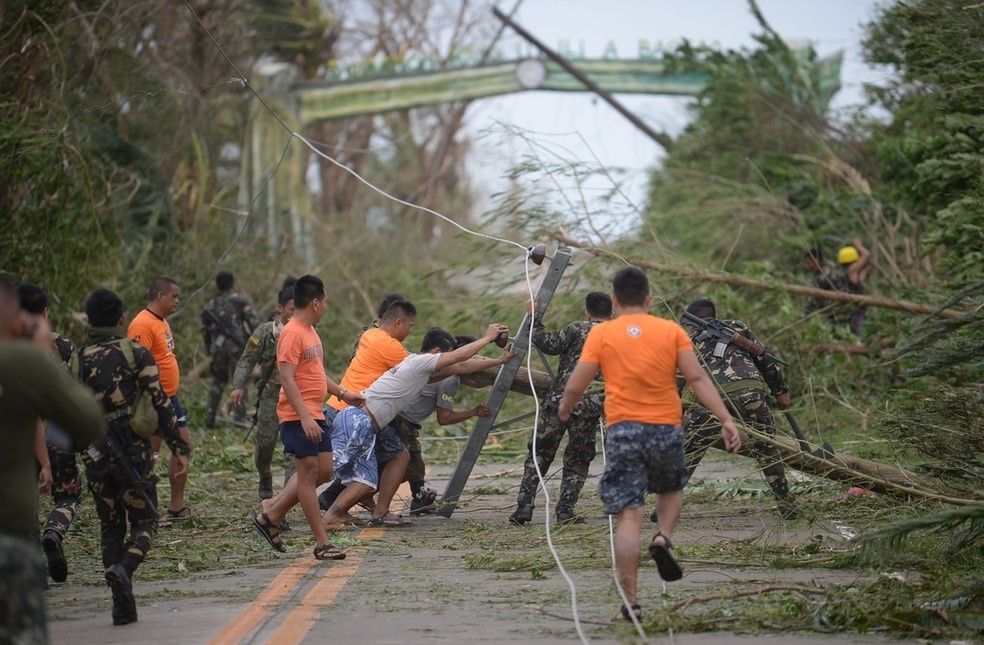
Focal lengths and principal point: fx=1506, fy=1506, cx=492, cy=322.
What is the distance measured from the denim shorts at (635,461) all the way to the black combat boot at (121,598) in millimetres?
2596

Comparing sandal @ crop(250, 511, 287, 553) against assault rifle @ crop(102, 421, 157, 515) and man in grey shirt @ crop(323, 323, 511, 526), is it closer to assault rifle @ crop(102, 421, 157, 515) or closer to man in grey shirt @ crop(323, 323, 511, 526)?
→ man in grey shirt @ crop(323, 323, 511, 526)

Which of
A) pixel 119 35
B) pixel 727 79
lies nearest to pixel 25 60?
pixel 119 35

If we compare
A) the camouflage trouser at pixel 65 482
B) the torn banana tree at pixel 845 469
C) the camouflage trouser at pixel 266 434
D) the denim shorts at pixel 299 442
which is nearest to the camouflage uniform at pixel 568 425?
the torn banana tree at pixel 845 469

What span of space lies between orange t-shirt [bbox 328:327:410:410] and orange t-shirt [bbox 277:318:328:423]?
140cm

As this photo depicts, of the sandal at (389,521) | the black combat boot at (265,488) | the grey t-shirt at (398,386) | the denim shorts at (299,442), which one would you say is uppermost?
the grey t-shirt at (398,386)

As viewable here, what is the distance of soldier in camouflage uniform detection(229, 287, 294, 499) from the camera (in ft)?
42.6

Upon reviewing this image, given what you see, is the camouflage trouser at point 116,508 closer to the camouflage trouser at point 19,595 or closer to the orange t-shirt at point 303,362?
the orange t-shirt at point 303,362

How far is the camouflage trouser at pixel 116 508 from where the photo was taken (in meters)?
8.56

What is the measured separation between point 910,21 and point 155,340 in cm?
730

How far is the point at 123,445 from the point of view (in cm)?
860

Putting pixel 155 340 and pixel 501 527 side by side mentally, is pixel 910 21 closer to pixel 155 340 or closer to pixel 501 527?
pixel 501 527

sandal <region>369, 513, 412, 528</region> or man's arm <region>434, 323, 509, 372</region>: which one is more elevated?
man's arm <region>434, 323, 509, 372</region>

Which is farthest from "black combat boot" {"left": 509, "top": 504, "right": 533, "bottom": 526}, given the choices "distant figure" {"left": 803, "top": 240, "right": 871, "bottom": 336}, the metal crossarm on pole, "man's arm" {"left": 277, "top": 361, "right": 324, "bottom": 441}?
"distant figure" {"left": 803, "top": 240, "right": 871, "bottom": 336}

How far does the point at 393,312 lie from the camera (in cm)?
1184
